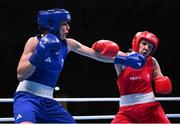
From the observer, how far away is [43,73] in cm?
279

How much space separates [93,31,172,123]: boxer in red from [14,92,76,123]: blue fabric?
69 cm

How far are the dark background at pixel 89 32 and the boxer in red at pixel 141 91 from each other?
478cm

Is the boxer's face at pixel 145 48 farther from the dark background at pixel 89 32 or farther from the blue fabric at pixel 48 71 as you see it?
the dark background at pixel 89 32

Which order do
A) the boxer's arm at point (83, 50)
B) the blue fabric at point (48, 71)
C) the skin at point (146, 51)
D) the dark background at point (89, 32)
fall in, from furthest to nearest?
the dark background at point (89, 32)
the skin at point (146, 51)
the boxer's arm at point (83, 50)
the blue fabric at point (48, 71)

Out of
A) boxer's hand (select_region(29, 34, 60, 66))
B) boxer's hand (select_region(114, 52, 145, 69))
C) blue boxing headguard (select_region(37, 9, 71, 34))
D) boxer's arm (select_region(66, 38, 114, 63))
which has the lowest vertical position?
boxer's hand (select_region(114, 52, 145, 69))

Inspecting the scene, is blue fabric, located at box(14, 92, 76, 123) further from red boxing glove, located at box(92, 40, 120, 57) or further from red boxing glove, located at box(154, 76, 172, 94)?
red boxing glove, located at box(154, 76, 172, 94)

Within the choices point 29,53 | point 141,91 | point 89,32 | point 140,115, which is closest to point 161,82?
point 141,91

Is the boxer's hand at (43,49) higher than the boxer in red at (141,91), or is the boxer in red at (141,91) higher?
the boxer's hand at (43,49)

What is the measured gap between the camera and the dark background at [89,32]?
851 centimetres

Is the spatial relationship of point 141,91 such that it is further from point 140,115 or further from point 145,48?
point 145,48

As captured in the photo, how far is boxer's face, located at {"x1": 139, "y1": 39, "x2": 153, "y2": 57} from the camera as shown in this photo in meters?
3.52

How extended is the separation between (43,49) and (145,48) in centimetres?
118

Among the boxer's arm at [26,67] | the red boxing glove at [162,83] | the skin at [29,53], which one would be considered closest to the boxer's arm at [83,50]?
the skin at [29,53]

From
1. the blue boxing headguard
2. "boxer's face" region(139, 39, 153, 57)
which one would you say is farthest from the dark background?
the blue boxing headguard
